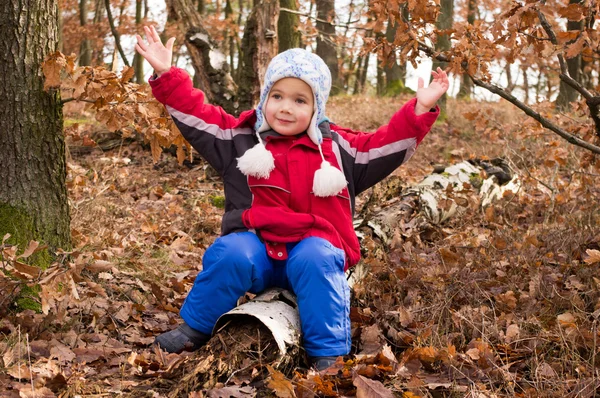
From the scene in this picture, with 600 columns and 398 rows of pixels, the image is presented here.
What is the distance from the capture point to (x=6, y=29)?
323 centimetres

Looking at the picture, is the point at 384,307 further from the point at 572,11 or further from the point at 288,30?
the point at 288,30

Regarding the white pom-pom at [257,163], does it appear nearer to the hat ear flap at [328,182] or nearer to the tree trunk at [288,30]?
the hat ear flap at [328,182]

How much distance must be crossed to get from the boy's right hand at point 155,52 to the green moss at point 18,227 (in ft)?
3.64

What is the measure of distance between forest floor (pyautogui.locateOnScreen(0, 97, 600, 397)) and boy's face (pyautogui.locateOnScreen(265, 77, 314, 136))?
1.16 meters

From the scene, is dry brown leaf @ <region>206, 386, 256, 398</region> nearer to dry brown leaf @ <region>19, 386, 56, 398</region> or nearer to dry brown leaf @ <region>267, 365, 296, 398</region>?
dry brown leaf @ <region>267, 365, 296, 398</region>

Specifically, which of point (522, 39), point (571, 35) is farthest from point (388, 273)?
point (571, 35)

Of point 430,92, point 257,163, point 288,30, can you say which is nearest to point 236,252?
point 257,163

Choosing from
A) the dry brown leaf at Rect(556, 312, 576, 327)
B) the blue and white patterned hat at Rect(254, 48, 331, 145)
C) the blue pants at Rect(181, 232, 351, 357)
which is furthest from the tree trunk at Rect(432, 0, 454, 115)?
the blue pants at Rect(181, 232, 351, 357)

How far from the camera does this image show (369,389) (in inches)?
95.0

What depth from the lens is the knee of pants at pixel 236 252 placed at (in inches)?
121

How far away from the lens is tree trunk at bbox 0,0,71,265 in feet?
10.7

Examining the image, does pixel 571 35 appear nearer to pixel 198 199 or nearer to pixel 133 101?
pixel 133 101

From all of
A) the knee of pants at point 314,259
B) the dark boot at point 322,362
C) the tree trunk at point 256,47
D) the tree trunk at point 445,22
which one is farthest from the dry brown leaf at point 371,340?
the tree trunk at point 445,22

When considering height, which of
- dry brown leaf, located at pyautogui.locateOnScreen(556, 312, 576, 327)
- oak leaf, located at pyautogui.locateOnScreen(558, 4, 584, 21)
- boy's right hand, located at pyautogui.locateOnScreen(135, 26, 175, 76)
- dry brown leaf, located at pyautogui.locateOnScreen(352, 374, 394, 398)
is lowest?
dry brown leaf, located at pyautogui.locateOnScreen(352, 374, 394, 398)
